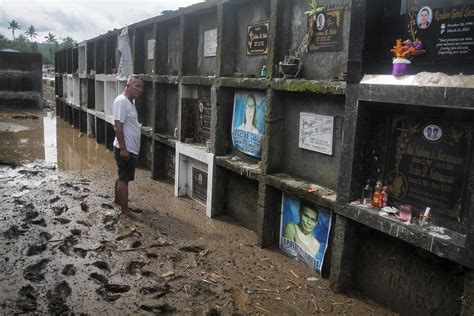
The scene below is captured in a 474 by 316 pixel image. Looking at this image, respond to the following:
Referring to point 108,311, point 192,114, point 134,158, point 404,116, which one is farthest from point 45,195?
point 404,116

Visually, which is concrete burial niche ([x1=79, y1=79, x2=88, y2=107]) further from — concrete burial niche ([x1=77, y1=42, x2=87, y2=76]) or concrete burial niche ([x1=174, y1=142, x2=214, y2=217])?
concrete burial niche ([x1=174, y1=142, x2=214, y2=217])

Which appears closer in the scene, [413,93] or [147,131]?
[413,93]

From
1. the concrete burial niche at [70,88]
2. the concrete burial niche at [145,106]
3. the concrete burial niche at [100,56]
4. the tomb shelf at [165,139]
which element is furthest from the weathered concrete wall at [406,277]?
the concrete burial niche at [70,88]

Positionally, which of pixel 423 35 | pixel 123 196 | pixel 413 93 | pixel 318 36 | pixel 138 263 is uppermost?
pixel 318 36

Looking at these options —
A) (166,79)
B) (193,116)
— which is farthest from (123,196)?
(166,79)

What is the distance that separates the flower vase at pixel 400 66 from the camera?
11.3ft

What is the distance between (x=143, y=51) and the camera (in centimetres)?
1002

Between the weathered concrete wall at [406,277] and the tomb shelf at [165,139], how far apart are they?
4.70 meters

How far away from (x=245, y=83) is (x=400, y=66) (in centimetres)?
248

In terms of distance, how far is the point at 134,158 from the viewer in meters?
6.39

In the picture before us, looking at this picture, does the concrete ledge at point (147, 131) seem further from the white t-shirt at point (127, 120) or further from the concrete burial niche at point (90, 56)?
the concrete burial niche at point (90, 56)

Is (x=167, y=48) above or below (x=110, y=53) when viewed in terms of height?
below

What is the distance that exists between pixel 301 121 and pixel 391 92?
1558mm

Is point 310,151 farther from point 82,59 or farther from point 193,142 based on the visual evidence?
point 82,59
